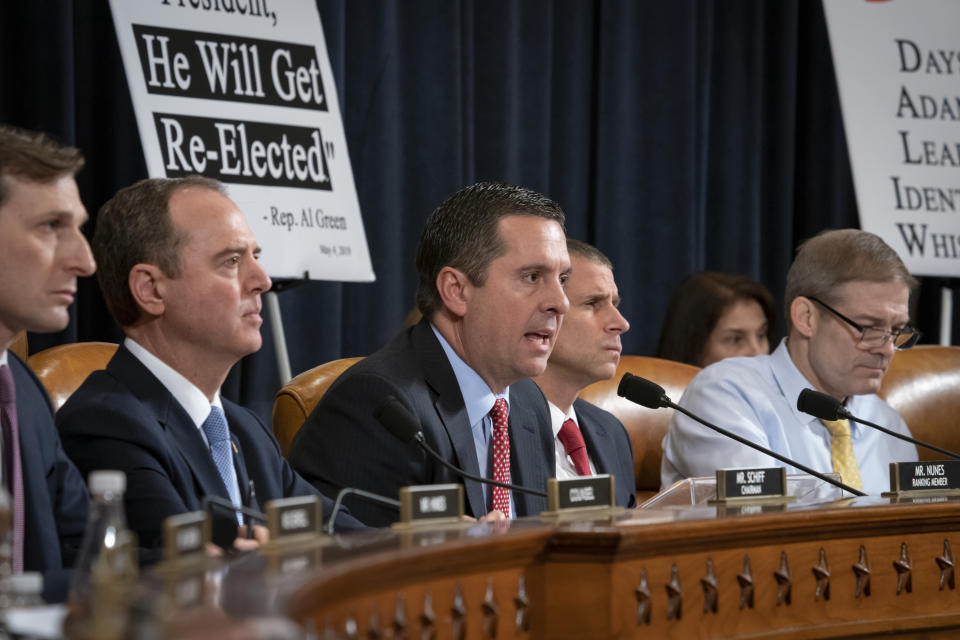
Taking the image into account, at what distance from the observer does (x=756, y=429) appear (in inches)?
124

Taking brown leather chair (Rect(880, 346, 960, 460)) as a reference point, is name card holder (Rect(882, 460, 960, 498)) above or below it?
below

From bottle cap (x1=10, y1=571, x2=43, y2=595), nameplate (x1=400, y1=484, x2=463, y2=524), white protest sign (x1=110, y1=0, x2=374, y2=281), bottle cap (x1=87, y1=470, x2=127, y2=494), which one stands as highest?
white protest sign (x1=110, y1=0, x2=374, y2=281)

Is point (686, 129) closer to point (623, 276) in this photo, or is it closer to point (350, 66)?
point (623, 276)

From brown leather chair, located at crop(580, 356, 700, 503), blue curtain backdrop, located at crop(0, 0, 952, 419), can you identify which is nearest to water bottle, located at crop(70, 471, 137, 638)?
brown leather chair, located at crop(580, 356, 700, 503)

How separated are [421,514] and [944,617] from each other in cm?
103

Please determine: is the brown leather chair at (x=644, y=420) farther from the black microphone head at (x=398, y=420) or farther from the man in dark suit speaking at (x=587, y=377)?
the black microphone head at (x=398, y=420)

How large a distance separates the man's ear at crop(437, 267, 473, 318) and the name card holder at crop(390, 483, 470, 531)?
83 cm

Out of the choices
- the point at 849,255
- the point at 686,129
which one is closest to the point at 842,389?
the point at 849,255

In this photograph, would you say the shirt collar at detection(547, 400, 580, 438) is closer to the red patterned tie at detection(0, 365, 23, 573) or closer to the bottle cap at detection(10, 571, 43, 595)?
the red patterned tie at detection(0, 365, 23, 573)

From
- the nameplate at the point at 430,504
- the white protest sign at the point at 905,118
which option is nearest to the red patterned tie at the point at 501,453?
the nameplate at the point at 430,504

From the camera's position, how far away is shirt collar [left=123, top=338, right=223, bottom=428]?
2.24 metres

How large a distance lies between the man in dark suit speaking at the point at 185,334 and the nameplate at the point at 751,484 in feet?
2.18

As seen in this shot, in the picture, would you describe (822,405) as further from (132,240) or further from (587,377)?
(132,240)

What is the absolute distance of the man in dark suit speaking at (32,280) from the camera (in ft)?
6.08
